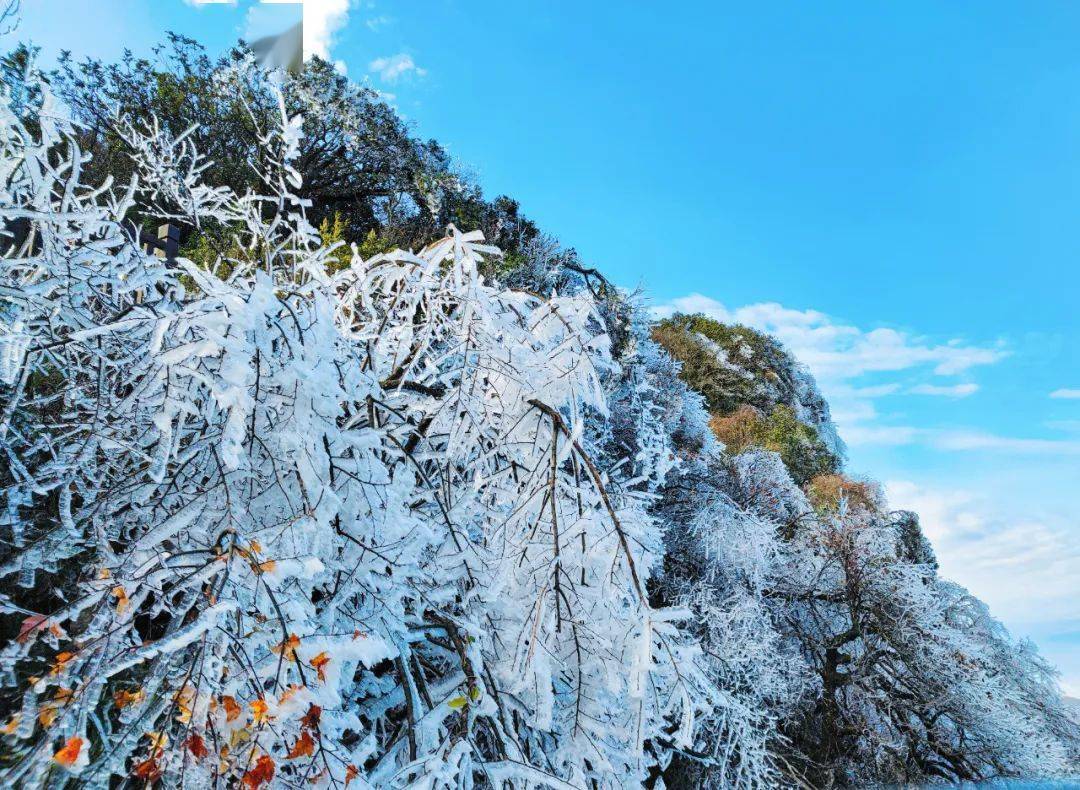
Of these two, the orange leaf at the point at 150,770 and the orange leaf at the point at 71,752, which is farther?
the orange leaf at the point at 150,770

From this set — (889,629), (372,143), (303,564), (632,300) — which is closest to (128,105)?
(372,143)

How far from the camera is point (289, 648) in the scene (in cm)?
111

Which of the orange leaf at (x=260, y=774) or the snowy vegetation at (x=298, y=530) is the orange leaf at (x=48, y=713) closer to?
the snowy vegetation at (x=298, y=530)

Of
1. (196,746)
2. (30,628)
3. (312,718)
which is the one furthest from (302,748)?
(30,628)

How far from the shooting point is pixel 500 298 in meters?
1.89

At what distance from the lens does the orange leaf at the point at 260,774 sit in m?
1.04

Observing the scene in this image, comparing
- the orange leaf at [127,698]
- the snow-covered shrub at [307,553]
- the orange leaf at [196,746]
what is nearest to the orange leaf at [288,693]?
the snow-covered shrub at [307,553]

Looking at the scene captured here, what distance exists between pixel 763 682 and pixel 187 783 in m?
4.97

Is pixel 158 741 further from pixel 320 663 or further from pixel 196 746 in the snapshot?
pixel 320 663

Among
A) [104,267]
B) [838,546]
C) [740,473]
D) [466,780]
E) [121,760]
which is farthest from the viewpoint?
[740,473]

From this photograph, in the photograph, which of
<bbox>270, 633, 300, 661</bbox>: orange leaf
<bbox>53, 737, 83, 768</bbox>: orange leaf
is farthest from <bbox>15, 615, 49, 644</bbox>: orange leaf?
<bbox>270, 633, 300, 661</bbox>: orange leaf

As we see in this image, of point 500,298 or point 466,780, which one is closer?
point 466,780

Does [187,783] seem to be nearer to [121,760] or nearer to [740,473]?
[121,760]

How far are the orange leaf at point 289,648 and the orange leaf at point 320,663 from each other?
4 cm
